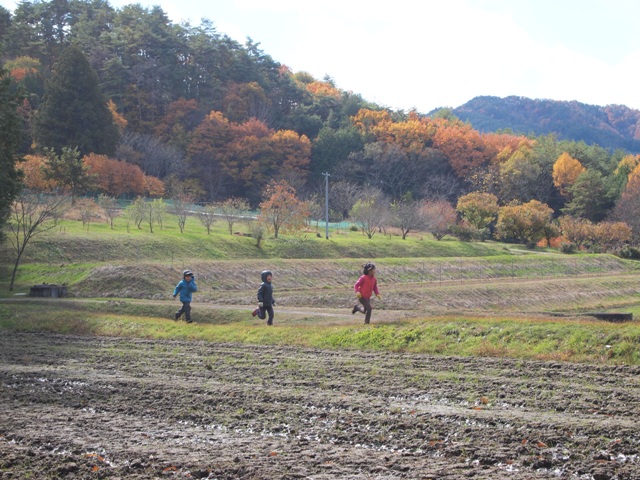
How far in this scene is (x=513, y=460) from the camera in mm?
7758

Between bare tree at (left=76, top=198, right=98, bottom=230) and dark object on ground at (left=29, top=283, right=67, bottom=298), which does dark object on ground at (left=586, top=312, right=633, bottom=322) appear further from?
bare tree at (left=76, top=198, right=98, bottom=230)

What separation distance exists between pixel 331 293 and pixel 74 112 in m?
42.0

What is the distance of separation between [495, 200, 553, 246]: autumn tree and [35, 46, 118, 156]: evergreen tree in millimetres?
39110

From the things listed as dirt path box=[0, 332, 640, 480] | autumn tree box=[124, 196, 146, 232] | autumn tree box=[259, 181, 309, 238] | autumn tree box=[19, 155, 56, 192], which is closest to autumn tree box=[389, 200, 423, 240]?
autumn tree box=[259, 181, 309, 238]

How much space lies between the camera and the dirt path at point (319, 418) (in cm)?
763

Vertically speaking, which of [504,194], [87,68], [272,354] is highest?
[87,68]

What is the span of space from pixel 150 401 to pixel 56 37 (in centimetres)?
9305

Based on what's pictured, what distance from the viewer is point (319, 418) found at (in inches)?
379

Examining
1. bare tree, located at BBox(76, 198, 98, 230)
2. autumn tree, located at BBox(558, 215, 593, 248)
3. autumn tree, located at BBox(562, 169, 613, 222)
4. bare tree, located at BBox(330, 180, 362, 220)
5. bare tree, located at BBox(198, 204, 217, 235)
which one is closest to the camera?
bare tree, located at BBox(76, 198, 98, 230)

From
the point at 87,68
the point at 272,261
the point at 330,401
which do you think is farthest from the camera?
the point at 87,68

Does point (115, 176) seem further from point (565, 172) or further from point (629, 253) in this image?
point (565, 172)

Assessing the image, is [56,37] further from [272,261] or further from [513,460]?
[513,460]

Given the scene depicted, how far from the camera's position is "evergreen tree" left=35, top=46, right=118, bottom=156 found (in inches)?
2501

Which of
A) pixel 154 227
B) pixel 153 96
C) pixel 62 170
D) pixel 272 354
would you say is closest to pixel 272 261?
pixel 154 227
